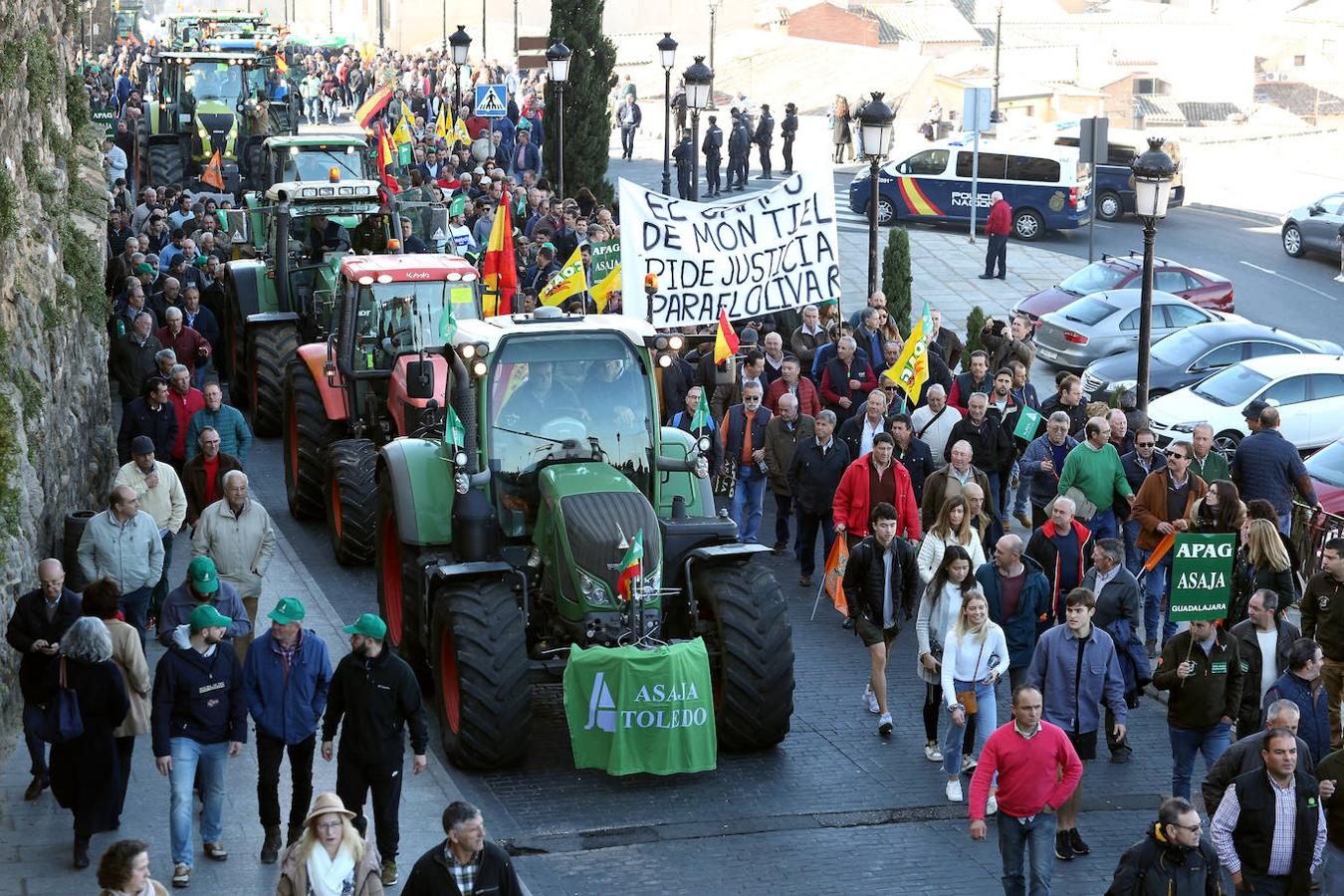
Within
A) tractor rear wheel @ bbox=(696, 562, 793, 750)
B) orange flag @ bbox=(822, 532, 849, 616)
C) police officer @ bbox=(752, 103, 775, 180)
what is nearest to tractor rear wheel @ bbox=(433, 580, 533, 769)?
tractor rear wheel @ bbox=(696, 562, 793, 750)

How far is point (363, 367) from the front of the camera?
1720cm

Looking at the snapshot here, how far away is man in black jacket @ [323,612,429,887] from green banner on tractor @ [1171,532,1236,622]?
498 cm

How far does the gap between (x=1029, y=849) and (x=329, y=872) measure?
11.9ft

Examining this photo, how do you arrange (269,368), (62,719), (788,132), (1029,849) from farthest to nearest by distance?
(788,132) < (269,368) < (62,719) < (1029,849)

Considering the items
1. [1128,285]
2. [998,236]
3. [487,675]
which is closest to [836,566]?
[487,675]

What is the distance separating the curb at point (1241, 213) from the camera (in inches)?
1665

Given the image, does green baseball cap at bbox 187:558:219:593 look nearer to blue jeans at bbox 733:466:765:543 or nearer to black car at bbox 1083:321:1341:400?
blue jeans at bbox 733:466:765:543

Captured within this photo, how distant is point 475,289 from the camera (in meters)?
17.1

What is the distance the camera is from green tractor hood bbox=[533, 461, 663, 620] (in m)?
11.7

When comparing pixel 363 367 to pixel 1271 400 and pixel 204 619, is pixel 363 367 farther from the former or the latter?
pixel 1271 400

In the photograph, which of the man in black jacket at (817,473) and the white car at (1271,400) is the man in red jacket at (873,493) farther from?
the white car at (1271,400)

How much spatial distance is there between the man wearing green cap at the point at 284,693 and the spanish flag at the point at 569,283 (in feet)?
40.0

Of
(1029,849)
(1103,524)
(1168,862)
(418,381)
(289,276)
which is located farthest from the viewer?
(289,276)

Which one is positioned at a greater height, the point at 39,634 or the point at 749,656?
the point at 39,634
